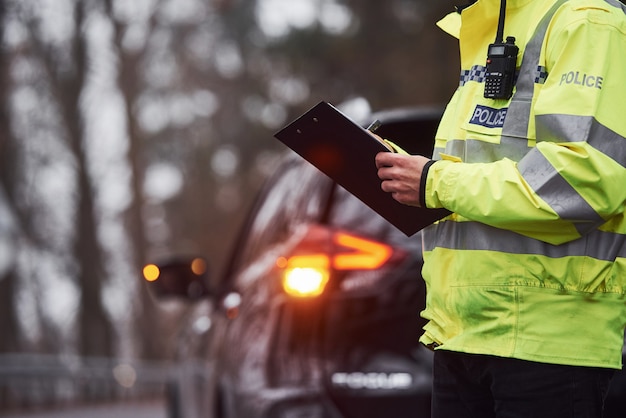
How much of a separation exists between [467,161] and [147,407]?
1613cm

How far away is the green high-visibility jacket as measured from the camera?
225 centimetres

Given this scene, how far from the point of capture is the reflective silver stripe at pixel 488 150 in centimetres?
240

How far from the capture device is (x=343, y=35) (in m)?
17.5

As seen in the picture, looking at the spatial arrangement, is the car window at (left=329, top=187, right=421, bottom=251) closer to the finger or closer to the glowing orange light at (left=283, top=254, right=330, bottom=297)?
the glowing orange light at (left=283, top=254, right=330, bottom=297)

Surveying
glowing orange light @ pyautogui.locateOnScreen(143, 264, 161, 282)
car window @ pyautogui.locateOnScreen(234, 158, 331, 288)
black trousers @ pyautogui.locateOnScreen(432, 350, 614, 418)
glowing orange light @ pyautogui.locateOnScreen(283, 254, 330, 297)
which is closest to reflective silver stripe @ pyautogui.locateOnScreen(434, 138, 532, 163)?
black trousers @ pyautogui.locateOnScreen(432, 350, 614, 418)

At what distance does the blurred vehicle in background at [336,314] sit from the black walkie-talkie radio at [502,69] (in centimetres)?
119

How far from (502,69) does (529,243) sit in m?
0.38

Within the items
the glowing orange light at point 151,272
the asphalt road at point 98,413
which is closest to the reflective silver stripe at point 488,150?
the glowing orange light at point 151,272

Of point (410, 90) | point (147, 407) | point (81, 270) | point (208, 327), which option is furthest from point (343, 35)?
point (208, 327)

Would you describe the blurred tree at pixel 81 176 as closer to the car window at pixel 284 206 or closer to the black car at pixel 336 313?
the car window at pixel 284 206

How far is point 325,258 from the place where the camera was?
3.66 metres

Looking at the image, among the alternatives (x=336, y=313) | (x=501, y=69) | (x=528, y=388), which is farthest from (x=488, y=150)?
(x=336, y=313)

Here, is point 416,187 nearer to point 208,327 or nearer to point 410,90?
point 208,327

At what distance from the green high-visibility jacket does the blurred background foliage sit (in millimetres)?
13343
